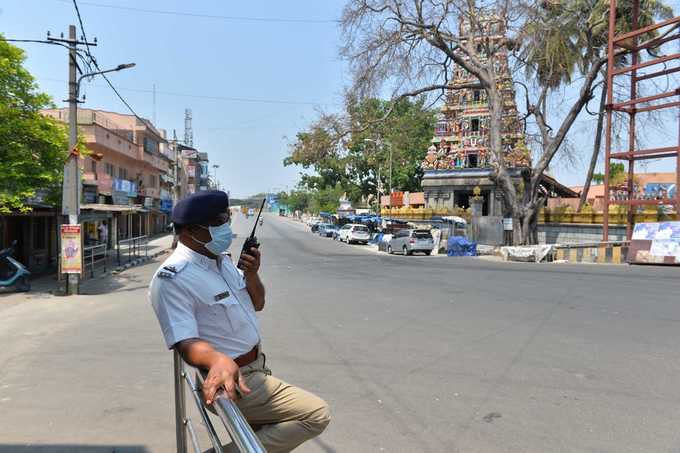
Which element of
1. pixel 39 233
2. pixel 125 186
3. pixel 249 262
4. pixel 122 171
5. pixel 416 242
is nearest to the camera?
pixel 249 262

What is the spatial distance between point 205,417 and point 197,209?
0.94 m

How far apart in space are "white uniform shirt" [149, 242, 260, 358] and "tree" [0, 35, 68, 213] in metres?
10.4

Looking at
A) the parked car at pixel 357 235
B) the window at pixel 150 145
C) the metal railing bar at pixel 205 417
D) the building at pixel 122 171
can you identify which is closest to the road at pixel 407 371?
the metal railing bar at pixel 205 417

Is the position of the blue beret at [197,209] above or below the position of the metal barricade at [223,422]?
Answer: above

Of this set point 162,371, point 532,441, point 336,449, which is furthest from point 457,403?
point 162,371

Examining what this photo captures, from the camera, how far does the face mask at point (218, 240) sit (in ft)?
8.24

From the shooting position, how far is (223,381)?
195 centimetres

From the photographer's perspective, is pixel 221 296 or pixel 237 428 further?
pixel 221 296

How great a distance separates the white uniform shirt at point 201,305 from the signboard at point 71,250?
1066 centimetres

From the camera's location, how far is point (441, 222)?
33.4m

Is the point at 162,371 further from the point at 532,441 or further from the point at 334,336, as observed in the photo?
the point at 532,441

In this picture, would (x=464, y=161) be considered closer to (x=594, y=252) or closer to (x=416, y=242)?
(x=416, y=242)

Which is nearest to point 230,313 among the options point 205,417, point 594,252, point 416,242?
point 205,417

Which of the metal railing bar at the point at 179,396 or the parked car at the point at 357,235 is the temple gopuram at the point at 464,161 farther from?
the metal railing bar at the point at 179,396
